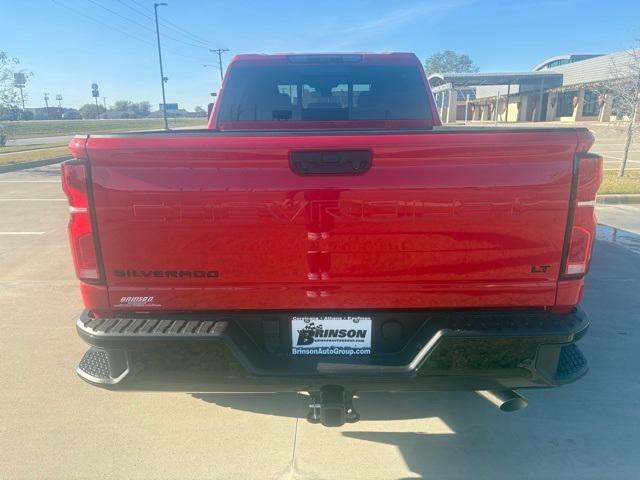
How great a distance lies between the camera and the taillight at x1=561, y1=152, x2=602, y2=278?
6.25 feet

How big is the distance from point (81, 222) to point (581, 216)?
7.13 feet

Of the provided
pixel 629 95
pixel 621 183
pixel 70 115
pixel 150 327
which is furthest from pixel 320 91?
pixel 70 115

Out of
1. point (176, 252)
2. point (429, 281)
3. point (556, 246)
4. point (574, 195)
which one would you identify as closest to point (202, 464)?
point (176, 252)

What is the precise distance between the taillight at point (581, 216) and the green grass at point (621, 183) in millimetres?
9477

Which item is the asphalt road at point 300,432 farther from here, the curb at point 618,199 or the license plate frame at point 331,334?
the curb at point 618,199

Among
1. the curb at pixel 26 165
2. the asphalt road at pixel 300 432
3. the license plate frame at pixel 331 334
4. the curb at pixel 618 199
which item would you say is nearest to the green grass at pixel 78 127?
the curb at pixel 26 165

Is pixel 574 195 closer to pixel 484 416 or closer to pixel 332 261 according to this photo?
pixel 332 261

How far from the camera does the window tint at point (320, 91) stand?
4.18m

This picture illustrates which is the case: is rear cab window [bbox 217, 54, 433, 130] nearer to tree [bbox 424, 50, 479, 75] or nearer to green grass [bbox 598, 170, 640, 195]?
green grass [bbox 598, 170, 640, 195]

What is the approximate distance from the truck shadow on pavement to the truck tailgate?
3.80 feet

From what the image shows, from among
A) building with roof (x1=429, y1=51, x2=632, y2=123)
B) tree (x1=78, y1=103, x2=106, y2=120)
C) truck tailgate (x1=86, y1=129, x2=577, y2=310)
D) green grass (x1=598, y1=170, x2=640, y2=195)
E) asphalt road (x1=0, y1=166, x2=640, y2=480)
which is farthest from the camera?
tree (x1=78, y1=103, x2=106, y2=120)

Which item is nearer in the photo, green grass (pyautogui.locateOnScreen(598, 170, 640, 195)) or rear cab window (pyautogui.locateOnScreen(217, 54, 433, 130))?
rear cab window (pyautogui.locateOnScreen(217, 54, 433, 130))

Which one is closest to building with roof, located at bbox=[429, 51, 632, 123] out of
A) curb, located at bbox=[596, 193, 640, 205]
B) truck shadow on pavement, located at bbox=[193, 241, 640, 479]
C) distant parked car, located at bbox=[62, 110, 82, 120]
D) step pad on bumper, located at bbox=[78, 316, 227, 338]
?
curb, located at bbox=[596, 193, 640, 205]

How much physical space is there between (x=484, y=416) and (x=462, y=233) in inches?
62.8
